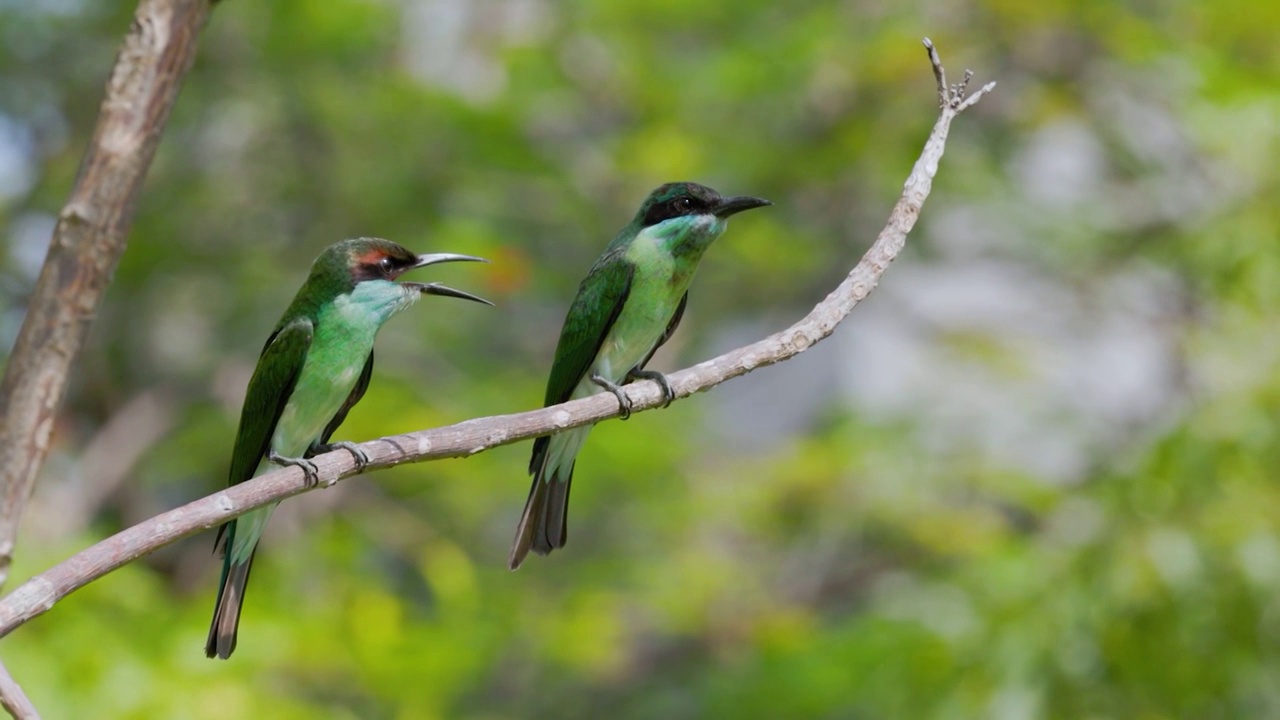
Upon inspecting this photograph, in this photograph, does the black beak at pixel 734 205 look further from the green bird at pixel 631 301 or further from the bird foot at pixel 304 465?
the bird foot at pixel 304 465

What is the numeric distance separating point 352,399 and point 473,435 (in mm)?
608

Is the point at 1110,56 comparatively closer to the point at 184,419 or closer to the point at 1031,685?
the point at 1031,685

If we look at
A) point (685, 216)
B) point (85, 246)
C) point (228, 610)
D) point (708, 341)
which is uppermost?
point (708, 341)

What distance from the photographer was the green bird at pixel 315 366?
86.1 inches

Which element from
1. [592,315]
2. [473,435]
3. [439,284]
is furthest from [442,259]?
[592,315]

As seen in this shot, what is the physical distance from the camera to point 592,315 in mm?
2723

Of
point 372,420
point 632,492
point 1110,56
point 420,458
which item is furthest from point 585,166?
point 420,458

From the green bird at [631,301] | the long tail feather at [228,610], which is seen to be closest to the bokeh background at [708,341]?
the green bird at [631,301]

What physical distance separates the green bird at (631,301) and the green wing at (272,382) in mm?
416

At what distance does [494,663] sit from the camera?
752 cm

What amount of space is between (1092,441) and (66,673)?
4996 mm

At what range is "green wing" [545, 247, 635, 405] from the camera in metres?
2.71

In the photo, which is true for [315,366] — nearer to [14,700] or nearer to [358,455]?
[358,455]

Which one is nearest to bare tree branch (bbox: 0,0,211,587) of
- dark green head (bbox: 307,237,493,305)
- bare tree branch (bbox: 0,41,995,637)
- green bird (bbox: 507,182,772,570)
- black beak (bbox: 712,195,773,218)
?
dark green head (bbox: 307,237,493,305)
